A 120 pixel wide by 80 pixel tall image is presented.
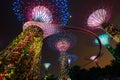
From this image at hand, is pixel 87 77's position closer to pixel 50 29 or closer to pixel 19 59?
pixel 50 29

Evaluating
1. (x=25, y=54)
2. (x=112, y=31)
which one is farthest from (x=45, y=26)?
(x=112, y=31)

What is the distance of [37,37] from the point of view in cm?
1942

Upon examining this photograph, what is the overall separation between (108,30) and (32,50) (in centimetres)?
1890

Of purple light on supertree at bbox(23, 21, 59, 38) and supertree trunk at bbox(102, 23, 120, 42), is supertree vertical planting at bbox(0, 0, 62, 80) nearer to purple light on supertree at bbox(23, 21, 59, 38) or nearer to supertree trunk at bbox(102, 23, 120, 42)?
purple light on supertree at bbox(23, 21, 59, 38)

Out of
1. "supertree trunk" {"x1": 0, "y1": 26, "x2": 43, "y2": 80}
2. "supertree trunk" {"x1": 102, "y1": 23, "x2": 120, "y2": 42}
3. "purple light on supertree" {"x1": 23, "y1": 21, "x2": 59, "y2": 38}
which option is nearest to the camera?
"supertree trunk" {"x1": 0, "y1": 26, "x2": 43, "y2": 80}

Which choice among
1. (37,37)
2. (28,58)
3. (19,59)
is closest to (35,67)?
(28,58)

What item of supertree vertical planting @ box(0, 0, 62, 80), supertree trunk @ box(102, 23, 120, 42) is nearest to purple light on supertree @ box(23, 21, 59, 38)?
supertree vertical planting @ box(0, 0, 62, 80)

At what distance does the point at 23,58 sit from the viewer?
1548 centimetres

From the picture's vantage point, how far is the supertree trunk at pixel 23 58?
45.4 ft

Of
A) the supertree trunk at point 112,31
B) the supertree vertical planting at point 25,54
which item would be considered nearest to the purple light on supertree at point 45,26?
the supertree vertical planting at point 25,54

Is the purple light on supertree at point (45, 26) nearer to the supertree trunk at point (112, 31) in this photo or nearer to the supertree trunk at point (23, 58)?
the supertree trunk at point (23, 58)

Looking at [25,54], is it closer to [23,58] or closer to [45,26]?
[23,58]

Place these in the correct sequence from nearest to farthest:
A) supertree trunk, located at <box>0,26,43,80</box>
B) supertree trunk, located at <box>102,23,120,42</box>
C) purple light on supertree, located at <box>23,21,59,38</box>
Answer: supertree trunk, located at <box>0,26,43,80</box>, purple light on supertree, located at <box>23,21,59,38</box>, supertree trunk, located at <box>102,23,120,42</box>

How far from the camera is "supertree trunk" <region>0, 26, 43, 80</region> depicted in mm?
13836
